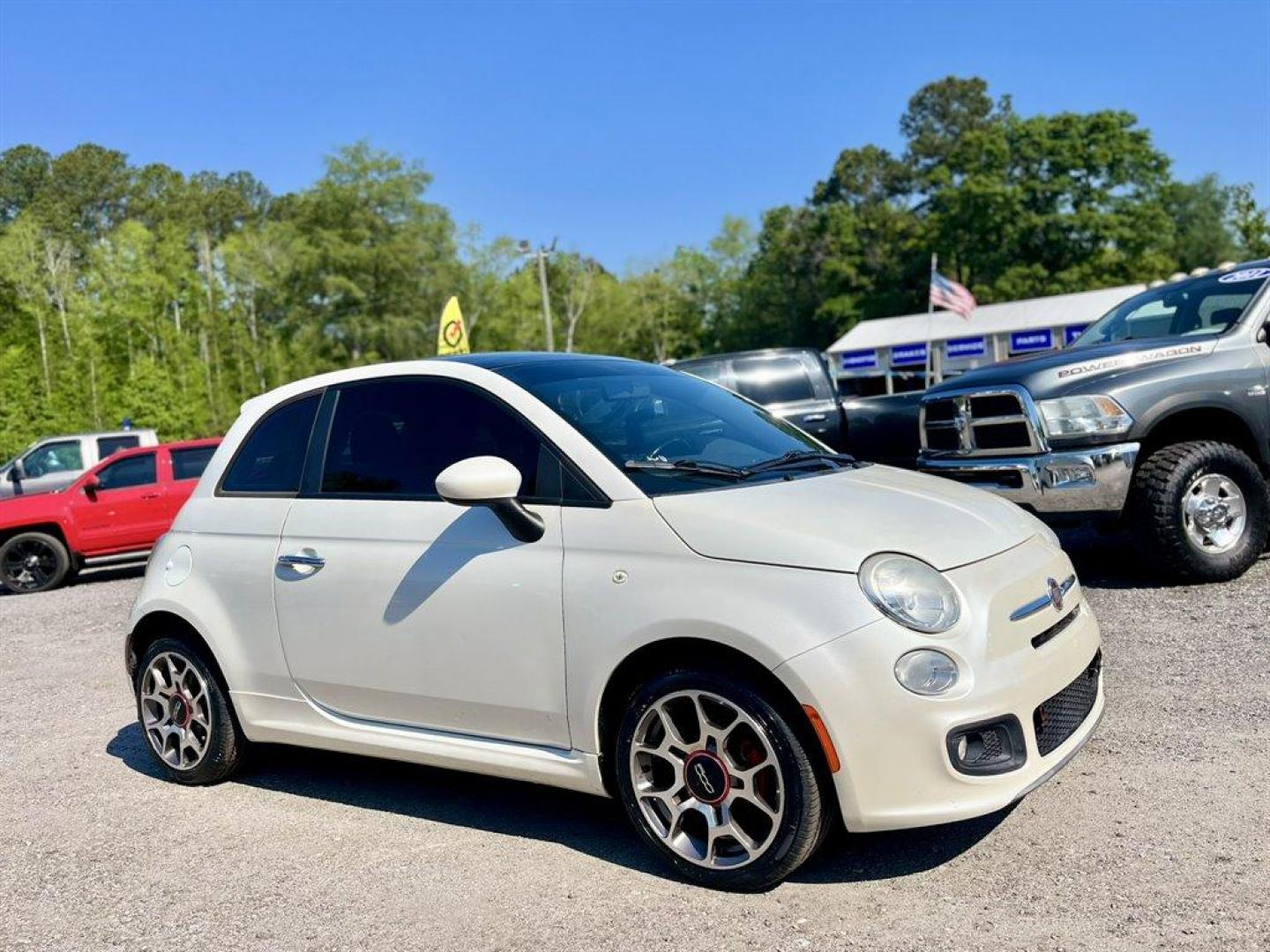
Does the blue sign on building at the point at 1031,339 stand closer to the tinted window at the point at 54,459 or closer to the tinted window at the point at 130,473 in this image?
the tinted window at the point at 54,459

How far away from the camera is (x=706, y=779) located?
3.52 metres

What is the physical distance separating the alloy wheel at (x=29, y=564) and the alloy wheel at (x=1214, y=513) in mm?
13456

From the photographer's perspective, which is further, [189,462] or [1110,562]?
[189,462]

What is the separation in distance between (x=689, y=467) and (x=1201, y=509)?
4.72 m

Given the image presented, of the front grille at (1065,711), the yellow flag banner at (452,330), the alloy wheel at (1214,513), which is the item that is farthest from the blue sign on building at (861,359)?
the front grille at (1065,711)

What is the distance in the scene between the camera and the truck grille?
740 cm

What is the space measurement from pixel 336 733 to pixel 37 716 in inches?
138

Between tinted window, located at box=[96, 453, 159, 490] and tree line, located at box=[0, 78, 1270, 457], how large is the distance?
38.1 m

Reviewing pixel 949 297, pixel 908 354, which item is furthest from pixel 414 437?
pixel 908 354

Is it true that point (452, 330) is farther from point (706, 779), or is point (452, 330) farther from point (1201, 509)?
point (706, 779)

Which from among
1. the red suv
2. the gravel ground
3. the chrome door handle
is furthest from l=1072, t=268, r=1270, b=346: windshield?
the red suv

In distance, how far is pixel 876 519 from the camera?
361cm

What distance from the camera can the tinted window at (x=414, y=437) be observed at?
4113 millimetres

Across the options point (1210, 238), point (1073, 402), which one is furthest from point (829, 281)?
point (1073, 402)
